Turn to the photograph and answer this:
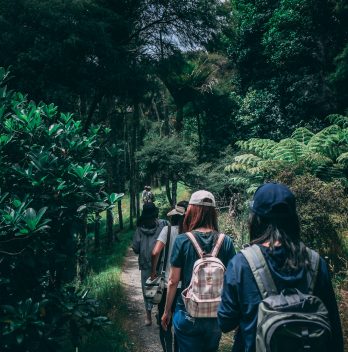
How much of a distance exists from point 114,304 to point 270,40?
15088 millimetres

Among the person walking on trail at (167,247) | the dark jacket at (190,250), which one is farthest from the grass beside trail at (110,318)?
the dark jacket at (190,250)

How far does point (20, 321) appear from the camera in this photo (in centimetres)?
381

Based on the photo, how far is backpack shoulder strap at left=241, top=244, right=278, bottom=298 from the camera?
2148 mm

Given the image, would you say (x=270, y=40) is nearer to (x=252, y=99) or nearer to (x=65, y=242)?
(x=252, y=99)

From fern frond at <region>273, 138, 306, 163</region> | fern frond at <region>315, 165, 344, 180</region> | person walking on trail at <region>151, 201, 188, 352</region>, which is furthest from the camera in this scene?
fern frond at <region>273, 138, 306, 163</region>

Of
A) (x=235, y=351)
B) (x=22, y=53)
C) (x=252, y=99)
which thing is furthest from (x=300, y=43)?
Result: (x=235, y=351)

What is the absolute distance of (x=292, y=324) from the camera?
→ 195 cm

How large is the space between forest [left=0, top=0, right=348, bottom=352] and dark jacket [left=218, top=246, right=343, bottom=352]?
188 centimetres

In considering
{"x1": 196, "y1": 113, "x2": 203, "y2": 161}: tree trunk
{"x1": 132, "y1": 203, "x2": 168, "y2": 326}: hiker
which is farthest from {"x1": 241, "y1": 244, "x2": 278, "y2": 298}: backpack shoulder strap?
{"x1": 196, "y1": 113, "x2": 203, "y2": 161}: tree trunk

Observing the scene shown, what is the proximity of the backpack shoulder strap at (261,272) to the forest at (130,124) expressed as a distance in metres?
1.97

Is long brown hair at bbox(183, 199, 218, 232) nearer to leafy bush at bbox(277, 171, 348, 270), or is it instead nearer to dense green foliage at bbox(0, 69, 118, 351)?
dense green foliage at bbox(0, 69, 118, 351)

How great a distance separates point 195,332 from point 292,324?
4.93 feet

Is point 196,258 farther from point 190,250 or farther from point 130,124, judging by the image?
point 130,124

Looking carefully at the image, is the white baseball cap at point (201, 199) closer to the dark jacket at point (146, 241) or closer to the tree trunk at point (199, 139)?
the dark jacket at point (146, 241)
